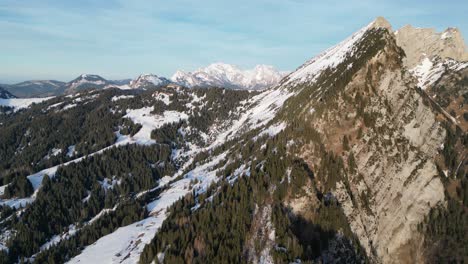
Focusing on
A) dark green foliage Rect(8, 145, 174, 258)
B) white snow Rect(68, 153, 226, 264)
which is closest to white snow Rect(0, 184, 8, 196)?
dark green foliage Rect(8, 145, 174, 258)

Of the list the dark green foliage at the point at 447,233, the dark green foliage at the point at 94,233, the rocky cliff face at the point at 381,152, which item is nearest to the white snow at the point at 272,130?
the rocky cliff face at the point at 381,152

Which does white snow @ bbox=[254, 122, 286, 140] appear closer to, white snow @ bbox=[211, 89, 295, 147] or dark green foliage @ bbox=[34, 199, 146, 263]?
white snow @ bbox=[211, 89, 295, 147]

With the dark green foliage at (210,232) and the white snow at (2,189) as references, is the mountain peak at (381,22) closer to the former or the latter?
the dark green foliage at (210,232)

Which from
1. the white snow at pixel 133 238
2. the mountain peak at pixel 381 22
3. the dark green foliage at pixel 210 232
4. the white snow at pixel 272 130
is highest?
the mountain peak at pixel 381 22

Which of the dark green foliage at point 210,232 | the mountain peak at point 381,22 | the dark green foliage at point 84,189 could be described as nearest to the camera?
the dark green foliage at point 210,232

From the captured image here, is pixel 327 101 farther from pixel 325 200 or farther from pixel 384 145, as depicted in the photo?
pixel 325 200

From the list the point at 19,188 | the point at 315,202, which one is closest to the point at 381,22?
the point at 315,202

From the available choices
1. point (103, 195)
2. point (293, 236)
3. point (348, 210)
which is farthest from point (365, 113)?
point (103, 195)

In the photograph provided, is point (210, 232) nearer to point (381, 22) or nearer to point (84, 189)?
point (84, 189)

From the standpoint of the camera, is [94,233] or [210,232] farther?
[94,233]

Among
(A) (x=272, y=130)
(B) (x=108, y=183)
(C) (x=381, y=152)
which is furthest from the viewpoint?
(B) (x=108, y=183)

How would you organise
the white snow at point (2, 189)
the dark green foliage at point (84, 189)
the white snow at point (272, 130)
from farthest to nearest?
the white snow at point (2, 189), the dark green foliage at point (84, 189), the white snow at point (272, 130)
